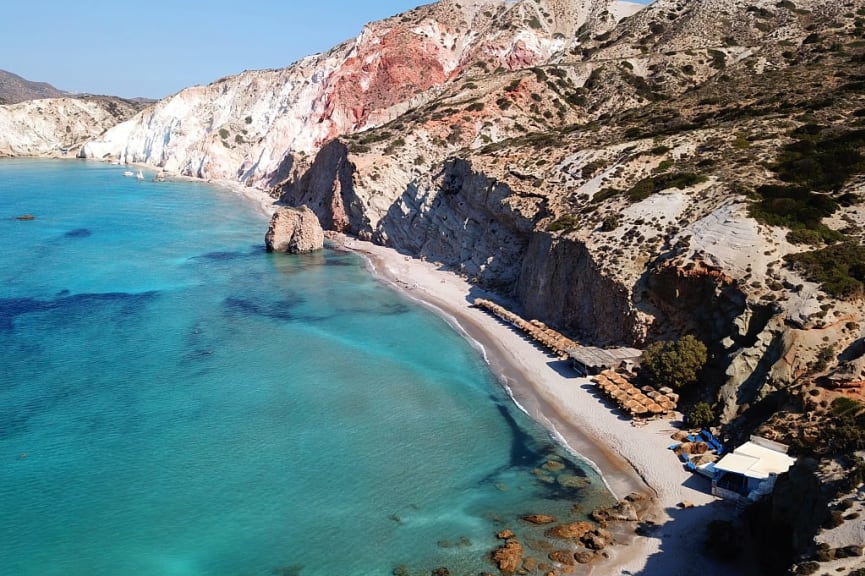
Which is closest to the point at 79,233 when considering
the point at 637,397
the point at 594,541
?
the point at 637,397

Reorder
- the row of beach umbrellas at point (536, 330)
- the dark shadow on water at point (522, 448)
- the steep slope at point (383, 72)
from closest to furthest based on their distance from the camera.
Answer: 1. the dark shadow on water at point (522, 448)
2. the row of beach umbrellas at point (536, 330)
3. the steep slope at point (383, 72)

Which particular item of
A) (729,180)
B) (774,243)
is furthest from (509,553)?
(729,180)

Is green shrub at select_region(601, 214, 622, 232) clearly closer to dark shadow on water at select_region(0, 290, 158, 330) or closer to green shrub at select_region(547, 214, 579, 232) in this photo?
green shrub at select_region(547, 214, 579, 232)

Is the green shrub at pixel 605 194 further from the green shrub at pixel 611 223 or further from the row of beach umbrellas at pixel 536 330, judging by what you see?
the row of beach umbrellas at pixel 536 330

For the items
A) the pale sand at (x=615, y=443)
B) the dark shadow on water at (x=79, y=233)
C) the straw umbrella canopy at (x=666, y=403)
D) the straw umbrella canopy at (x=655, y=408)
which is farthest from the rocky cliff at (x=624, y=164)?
the dark shadow on water at (x=79, y=233)

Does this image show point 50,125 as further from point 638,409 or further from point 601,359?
point 638,409
